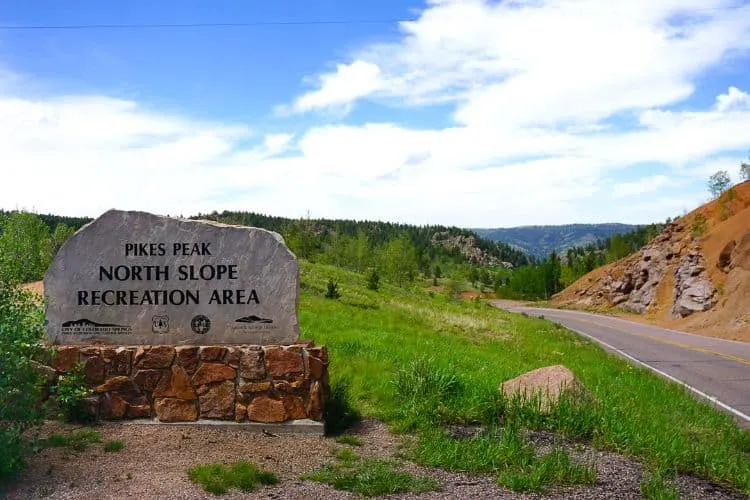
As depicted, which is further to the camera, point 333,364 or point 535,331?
point 535,331

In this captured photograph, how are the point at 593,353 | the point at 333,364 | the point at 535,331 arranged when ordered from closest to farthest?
1. the point at 333,364
2. the point at 593,353
3. the point at 535,331

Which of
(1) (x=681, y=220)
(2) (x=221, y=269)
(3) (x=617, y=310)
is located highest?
(1) (x=681, y=220)

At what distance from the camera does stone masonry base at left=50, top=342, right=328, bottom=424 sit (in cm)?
764

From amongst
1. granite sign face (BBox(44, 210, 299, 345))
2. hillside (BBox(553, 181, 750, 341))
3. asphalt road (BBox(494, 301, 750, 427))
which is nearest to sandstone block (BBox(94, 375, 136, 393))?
granite sign face (BBox(44, 210, 299, 345))

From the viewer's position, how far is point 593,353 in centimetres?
1795

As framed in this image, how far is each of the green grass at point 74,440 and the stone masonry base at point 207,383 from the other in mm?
572

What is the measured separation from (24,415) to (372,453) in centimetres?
334

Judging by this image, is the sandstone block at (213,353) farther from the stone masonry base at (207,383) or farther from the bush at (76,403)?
the bush at (76,403)

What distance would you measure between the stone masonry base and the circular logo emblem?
40cm

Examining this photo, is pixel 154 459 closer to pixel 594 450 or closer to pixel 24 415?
pixel 24 415

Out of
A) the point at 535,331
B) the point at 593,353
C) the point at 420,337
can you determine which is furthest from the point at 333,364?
the point at 535,331

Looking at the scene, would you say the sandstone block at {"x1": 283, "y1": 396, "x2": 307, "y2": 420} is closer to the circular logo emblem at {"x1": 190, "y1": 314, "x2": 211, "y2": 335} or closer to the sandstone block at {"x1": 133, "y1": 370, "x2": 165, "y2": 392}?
the circular logo emblem at {"x1": 190, "y1": 314, "x2": 211, "y2": 335}

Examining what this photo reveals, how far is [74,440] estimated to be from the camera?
6895 mm

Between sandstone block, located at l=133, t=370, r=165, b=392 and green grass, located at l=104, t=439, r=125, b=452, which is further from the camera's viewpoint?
sandstone block, located at l=133, t=370, r=165, b=392
